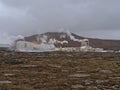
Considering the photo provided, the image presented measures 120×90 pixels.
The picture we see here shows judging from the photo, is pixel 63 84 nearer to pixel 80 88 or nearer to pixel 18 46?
pixel 80 88

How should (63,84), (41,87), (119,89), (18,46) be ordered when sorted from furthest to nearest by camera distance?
1. (18,46)
2. (63,84)
3. (41,87)
4. (119,89)

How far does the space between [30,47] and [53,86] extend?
16272 centimetres

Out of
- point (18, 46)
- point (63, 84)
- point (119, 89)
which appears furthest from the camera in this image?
point (18, 46)

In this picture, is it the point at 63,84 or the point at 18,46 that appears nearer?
the point at 63,84

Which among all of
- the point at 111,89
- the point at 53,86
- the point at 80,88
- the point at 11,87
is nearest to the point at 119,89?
the point at 111,89

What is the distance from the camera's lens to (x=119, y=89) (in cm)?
3009

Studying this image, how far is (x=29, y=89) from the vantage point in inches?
Answer: 1210

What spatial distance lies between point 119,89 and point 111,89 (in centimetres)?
64

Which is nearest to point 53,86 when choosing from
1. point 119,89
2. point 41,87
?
point 41,87

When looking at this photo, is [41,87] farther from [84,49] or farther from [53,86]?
[84,49]

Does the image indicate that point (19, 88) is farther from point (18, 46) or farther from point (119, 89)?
point (18, 46)

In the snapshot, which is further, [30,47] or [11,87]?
[30,47]

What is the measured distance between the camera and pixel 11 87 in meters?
32.6

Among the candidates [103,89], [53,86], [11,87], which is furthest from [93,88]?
[11,87]
